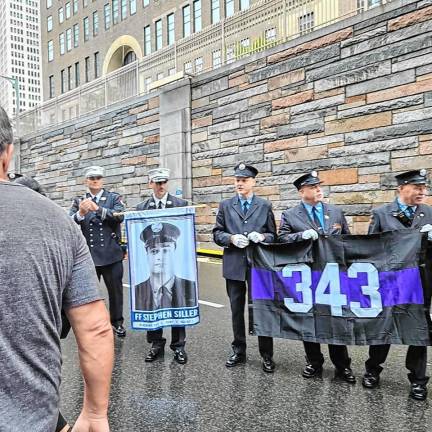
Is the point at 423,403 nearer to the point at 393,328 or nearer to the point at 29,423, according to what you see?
the point at 393,328

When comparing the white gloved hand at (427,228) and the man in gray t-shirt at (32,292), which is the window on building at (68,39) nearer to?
the white gloved hand at (427,228)

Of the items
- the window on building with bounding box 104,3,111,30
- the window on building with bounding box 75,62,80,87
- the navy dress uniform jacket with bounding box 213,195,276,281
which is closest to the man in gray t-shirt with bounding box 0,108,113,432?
the navy dress uniform jacket with bounding box 213,195,276,281

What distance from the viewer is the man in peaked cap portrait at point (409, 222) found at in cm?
375

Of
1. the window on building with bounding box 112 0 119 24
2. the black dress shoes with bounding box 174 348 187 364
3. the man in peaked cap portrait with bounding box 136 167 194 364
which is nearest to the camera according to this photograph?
the black dress shoes with bounding box 174 348 187 364

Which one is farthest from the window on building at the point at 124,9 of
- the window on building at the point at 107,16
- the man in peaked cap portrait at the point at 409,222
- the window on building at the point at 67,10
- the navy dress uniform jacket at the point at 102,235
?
the man in peaked cap portrait at the point at 409,222

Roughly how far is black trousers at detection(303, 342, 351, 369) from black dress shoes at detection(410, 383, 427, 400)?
59 cm

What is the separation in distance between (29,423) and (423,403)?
10.3 ft

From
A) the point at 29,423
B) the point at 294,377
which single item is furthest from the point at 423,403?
the point at 29,423

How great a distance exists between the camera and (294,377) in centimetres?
411

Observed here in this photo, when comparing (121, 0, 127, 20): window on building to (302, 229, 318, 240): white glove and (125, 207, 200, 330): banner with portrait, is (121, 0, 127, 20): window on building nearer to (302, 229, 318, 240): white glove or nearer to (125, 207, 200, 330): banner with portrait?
(125, 207, 200, 330): banner with portrait

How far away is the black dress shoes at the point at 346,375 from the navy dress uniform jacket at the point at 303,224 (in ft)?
3.81

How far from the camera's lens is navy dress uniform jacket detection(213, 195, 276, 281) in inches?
183

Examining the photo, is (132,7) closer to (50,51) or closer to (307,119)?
(50,51)

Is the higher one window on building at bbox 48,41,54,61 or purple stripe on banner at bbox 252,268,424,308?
window on building at bbox 48,41,54,61
